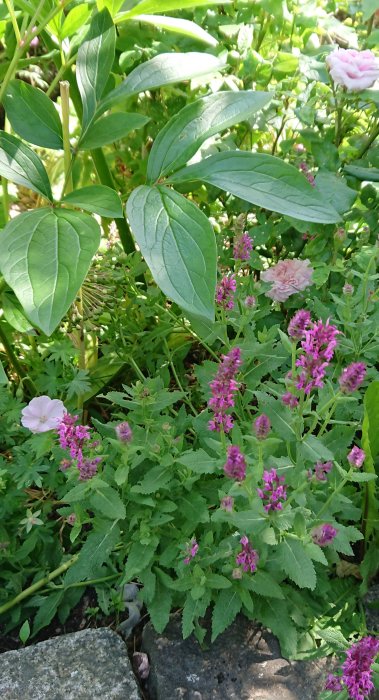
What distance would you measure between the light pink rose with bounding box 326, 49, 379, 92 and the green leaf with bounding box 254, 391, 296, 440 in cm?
79

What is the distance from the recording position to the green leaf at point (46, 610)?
1.46 m

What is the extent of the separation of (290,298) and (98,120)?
639mm

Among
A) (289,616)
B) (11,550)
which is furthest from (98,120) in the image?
(289,616)

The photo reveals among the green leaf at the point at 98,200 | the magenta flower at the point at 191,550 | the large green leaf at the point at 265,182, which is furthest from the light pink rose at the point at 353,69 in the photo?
the magenta flower at the point at 191,550

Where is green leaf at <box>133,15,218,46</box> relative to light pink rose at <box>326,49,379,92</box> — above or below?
above

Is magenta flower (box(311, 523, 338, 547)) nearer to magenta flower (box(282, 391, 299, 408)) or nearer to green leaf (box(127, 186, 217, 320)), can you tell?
magenta flower (box(282, 391, 299, 408))

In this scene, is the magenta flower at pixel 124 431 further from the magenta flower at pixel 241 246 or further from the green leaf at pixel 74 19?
the green leaf at pixel 74 19

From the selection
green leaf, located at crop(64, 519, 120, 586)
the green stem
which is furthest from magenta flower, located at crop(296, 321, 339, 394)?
the green stem

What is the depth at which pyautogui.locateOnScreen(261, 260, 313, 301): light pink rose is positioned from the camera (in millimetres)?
1606

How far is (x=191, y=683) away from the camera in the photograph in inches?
50.7

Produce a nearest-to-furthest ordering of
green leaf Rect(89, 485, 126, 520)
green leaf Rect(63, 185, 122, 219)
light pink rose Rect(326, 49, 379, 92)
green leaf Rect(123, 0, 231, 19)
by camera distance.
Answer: green leaf Rect(89, 485, 126, 520) → green leaf Rect(63, 185, 122, 219) → green leaf Rect(123, 0, 231, 19) → light pink rose Rect(326, 49, 379, 92)

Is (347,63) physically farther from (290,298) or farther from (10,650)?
(10,650)

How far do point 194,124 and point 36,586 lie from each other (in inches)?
38.7

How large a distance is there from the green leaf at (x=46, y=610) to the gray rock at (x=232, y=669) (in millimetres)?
220
